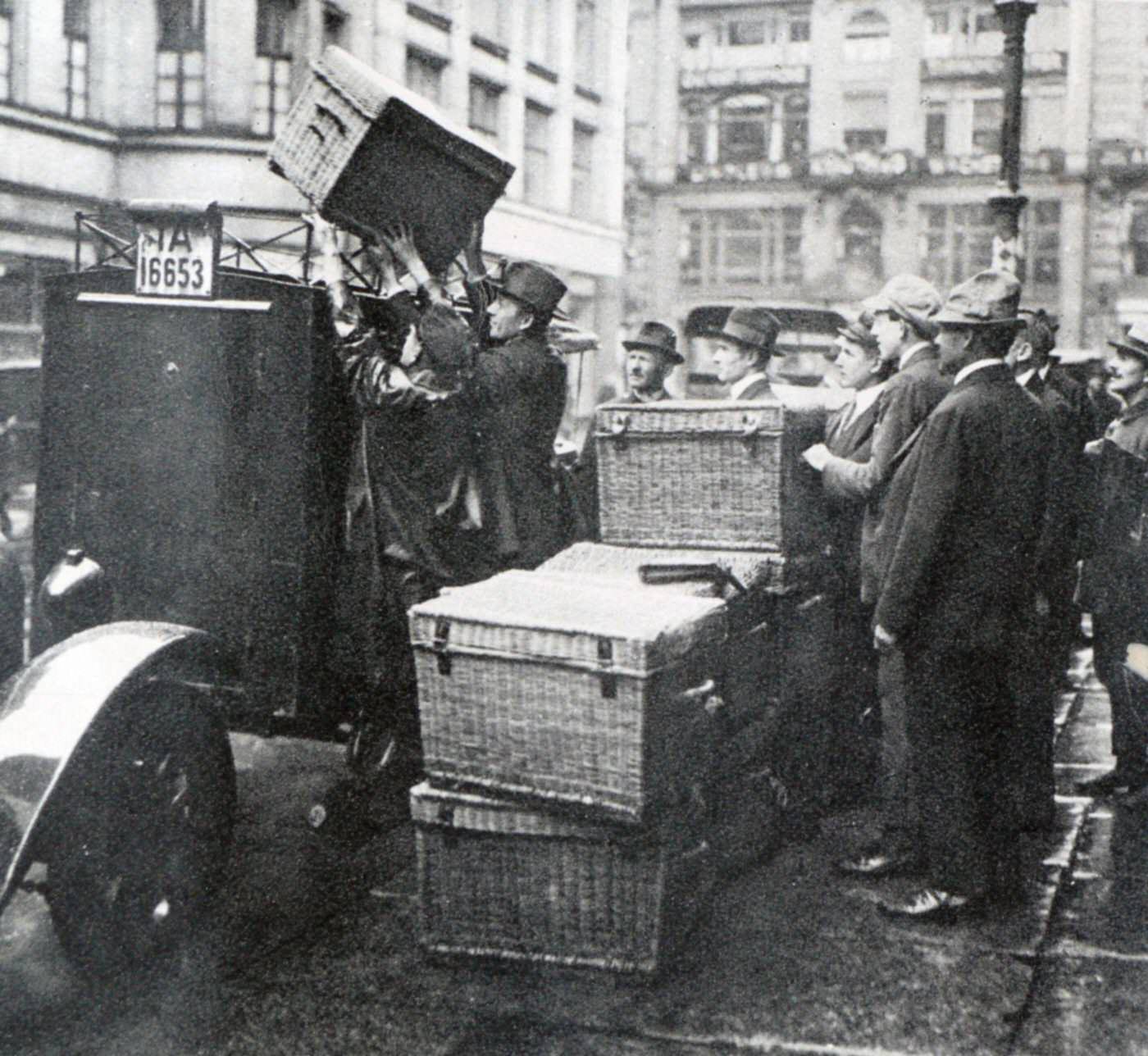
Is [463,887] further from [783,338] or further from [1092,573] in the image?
[783,338]

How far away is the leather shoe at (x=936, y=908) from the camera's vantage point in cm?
483

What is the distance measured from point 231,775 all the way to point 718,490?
6.63 ft

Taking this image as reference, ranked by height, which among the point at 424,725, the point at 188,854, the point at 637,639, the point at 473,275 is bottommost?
the point at 188,854

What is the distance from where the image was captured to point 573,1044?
3854mm

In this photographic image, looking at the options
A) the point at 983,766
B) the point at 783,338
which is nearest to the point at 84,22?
the point at 783,338

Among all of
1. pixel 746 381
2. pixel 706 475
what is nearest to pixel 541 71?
pixel 746 381

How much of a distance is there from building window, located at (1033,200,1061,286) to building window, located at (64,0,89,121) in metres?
35.9

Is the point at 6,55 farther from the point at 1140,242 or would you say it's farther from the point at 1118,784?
the point at 1140,242

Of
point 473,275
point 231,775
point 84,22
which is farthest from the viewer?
point 84,22

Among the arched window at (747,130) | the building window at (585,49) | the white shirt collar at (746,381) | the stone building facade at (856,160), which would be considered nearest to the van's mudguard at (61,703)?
the white shirt collar at (746,381)

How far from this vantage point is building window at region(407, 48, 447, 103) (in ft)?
81.8

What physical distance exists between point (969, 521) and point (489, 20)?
2476cm

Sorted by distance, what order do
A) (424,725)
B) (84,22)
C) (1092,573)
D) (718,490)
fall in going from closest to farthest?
1. (424,725)
2. (718,490)
3. (1092,573)
4. (84,22)

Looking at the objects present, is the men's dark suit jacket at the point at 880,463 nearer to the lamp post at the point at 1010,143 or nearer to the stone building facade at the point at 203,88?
the lamp post at the point at 1010,143
